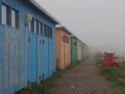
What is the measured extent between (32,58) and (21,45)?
2.49m

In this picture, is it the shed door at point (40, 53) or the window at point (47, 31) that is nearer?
the shed door at point (40, 53)

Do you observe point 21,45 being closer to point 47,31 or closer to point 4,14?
point 4,14

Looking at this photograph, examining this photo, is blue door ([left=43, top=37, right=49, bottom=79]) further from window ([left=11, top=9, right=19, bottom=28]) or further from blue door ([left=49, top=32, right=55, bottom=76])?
window ([left=11, top=9, right=19, bottom=28])

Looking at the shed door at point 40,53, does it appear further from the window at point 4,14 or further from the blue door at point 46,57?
the window at point 4,14

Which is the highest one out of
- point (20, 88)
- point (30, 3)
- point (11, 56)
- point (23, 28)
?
point (30, 3)

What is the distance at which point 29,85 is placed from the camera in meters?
14.9

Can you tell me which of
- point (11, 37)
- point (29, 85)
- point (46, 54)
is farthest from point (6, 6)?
point (46, 54)

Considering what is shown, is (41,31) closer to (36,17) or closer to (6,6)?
(36,17)

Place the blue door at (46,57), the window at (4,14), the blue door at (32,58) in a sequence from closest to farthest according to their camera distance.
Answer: the window at (4,14), the blue door at (32,58), the blue door at (46,57)

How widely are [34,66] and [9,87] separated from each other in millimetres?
4799

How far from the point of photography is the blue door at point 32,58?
15.2m

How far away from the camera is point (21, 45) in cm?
1352

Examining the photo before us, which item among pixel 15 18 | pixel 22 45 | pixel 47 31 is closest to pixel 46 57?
pixel 47 31

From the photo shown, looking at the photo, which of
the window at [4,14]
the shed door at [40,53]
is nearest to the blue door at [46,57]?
the shed door at [40,53]
